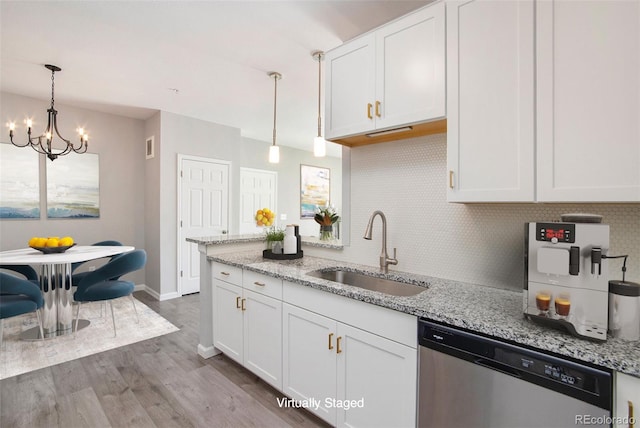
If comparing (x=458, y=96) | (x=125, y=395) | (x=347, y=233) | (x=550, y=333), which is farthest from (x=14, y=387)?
(x=458, y=96)

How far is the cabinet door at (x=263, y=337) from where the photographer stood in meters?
1.95

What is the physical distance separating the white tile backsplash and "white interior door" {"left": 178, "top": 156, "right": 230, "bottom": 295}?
3.12 metres

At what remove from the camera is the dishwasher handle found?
1063 mm

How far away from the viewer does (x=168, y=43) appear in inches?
100

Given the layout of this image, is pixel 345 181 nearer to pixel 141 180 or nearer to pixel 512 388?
pixel 512 388

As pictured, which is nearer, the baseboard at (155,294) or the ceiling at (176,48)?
the ceiling at (176,48)

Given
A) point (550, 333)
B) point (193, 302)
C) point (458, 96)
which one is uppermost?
point (458, 96)

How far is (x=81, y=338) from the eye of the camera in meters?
2.98

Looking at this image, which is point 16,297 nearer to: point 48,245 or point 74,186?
point 48,245

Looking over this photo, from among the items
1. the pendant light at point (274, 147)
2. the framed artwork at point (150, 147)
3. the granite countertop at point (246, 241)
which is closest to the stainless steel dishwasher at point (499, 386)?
the granite countertop at point (246, 241)

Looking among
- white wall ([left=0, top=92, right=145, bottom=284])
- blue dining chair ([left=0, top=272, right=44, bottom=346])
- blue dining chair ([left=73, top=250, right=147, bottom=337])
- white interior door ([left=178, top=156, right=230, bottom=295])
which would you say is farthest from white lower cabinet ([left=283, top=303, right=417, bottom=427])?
white wall ([left=0, top=92, right=145, bottom=284])

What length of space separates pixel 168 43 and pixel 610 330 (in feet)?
10.8

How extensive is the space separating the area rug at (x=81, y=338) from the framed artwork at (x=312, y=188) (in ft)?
12.8

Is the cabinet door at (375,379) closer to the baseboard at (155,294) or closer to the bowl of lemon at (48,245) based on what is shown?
the bowl of lemon at (48,245)
